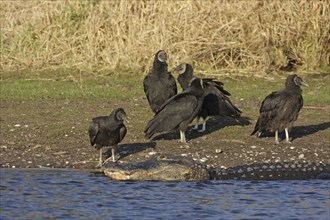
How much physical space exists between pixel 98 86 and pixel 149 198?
23.0 ft

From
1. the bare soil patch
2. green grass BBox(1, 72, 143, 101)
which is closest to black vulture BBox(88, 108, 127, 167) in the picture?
the bare soil patch

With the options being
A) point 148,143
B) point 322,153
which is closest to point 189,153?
point 148,143

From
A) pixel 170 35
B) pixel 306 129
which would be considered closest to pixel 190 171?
pixel 306 129

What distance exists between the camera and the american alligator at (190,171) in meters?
10.8

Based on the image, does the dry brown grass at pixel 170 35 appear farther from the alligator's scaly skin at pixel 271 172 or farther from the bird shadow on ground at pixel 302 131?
the alligator's scaly skin at pixel 271 172

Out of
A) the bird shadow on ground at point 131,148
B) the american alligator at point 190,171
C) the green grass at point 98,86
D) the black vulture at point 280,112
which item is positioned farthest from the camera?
the green grass at point 98,86

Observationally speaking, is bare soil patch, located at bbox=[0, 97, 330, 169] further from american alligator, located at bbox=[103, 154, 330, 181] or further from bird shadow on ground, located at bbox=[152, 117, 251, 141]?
american alligator, located at bbox=[103, 154, 330, 181]

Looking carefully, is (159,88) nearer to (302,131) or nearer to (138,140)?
(138,140)

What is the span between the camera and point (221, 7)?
1794 cm

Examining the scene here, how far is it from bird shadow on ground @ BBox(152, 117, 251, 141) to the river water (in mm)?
2114

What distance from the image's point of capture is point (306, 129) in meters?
13.7

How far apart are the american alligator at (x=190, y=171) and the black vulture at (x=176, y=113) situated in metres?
1.28

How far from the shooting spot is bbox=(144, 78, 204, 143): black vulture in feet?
40.4

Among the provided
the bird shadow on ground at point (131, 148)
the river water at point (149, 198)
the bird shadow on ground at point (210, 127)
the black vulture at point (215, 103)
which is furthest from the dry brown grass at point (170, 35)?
the river water at point (149, 198)
